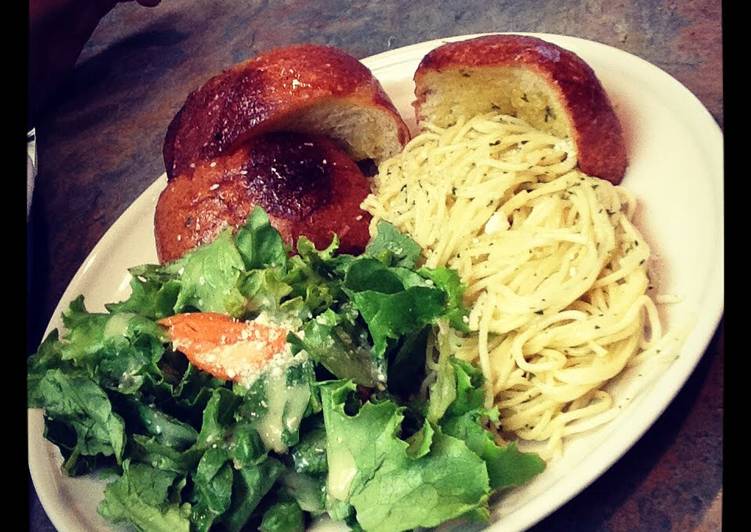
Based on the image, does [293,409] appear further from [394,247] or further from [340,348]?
[394,247]

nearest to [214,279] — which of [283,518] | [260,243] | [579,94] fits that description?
[260,243]

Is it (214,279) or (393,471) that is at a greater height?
(214,279)

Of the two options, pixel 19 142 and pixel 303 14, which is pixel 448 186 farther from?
pixel 303 14

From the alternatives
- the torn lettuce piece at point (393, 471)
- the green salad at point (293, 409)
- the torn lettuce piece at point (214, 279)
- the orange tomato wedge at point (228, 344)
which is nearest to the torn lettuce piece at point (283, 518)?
the green salad at point (293, 409)

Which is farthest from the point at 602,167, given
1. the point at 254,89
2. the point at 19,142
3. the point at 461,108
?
the point at 19,142

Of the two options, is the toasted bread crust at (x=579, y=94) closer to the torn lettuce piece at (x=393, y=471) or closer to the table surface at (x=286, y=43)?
the table surface at (x=286, y=43)

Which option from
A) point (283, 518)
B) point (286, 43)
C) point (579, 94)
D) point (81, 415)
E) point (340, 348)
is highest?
point (579, 94)

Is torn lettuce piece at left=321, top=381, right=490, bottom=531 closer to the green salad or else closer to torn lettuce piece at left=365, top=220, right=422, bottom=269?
the green salad
